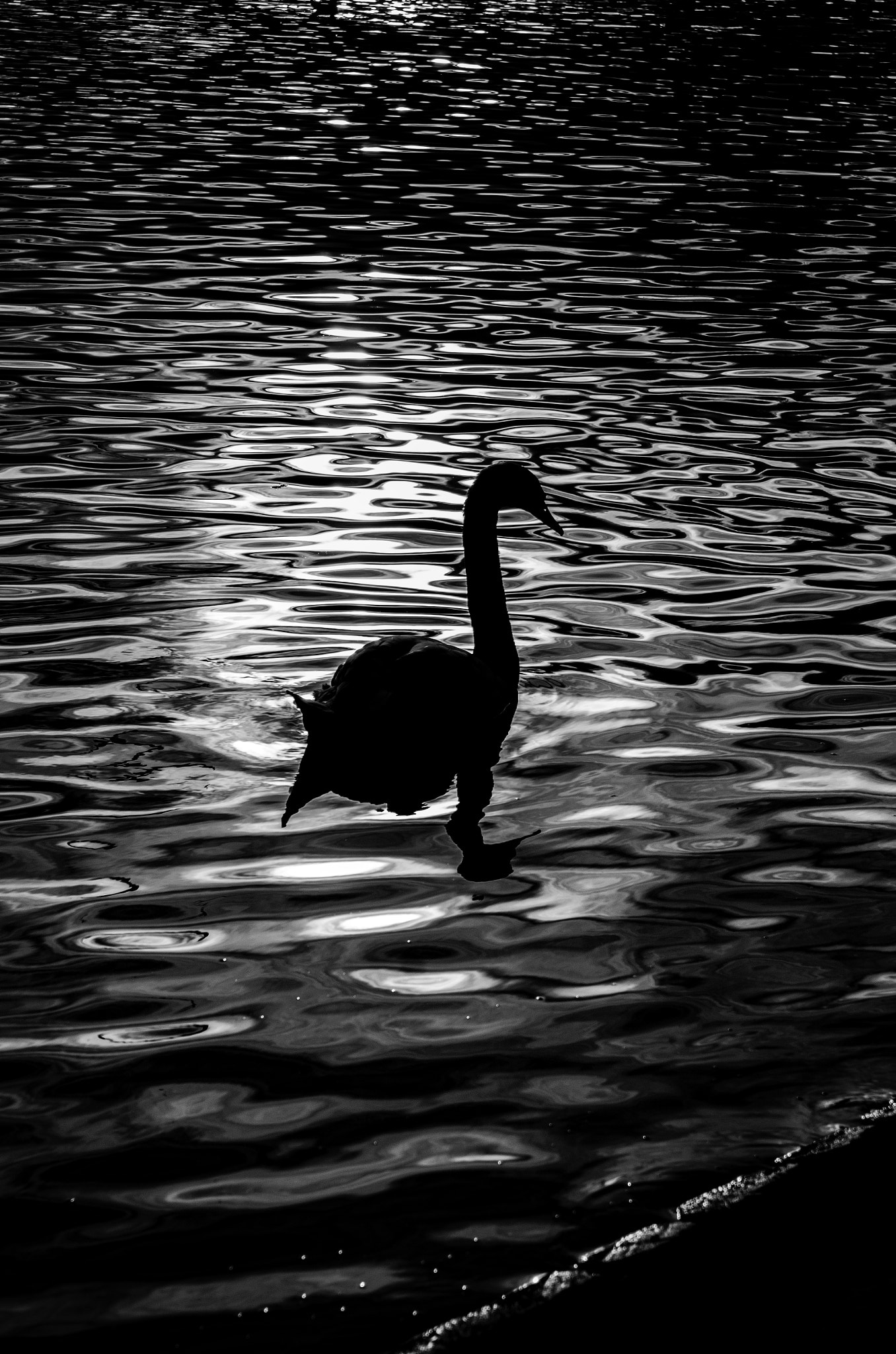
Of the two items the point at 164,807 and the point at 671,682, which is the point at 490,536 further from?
the point at 164,807

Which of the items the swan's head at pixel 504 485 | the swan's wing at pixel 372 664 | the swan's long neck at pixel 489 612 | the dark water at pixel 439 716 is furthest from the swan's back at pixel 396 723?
the swan's head at pixel 504 485

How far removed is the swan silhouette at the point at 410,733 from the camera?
7.50 m

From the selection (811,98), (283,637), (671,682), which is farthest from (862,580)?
(811,98)

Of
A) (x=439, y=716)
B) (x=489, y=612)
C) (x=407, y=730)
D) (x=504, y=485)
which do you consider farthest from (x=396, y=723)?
(x=504, y=485)

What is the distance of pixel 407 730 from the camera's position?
302 inches

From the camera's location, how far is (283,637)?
929cm

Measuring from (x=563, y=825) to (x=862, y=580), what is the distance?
13.3 ft

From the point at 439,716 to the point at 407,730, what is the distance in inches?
7.1

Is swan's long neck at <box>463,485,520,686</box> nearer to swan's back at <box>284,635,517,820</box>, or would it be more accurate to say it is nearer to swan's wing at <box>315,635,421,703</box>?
swan's back at <box>284,635,517,820</box>

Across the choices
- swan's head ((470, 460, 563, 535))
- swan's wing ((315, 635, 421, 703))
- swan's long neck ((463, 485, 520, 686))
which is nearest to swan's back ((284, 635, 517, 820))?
swan's wing ((315, 635, 421, 703))

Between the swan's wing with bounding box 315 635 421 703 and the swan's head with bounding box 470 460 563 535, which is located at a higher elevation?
the swan's head with bounding box 470 460 563 535

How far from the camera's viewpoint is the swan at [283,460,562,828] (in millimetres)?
7512

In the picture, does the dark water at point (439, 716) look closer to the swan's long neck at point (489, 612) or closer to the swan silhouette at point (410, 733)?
the swan silhouette at point (410, 733)

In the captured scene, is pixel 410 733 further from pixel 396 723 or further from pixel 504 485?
pixel 504 485
